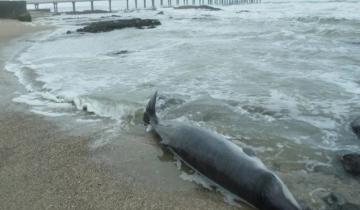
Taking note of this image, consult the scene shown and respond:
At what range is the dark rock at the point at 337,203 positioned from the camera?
4637 mm

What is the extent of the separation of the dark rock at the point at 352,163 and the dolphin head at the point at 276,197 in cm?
152

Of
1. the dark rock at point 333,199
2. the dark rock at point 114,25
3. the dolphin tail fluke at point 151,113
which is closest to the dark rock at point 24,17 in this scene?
the dark rock at point 114,25

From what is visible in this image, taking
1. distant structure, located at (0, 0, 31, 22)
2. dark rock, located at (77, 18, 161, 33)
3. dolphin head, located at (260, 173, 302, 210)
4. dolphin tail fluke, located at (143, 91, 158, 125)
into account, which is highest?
distant structure, located at (0, 0, 31, 22)

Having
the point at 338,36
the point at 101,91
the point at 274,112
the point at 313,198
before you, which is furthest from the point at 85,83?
the point at 338,36

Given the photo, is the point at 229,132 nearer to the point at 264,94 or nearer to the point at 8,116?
the point at 264,94

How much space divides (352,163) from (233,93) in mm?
4067

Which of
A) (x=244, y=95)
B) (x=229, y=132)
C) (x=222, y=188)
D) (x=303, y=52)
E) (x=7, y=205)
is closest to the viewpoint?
(x=7, y=205)

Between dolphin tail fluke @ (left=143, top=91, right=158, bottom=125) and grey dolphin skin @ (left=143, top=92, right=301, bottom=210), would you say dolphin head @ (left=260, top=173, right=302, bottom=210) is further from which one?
dolphin tail fluke @ (left=143, top=91, right=158, bottom=125)

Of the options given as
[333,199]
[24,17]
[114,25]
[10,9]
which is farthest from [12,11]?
[333,199]

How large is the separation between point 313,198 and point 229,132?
2267 mm

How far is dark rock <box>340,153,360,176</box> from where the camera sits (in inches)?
215

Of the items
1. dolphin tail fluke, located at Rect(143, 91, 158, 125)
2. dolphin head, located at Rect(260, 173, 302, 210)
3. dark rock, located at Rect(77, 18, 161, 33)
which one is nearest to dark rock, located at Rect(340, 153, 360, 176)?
dolphin head, located at Rect(260, 173, 302, 210)

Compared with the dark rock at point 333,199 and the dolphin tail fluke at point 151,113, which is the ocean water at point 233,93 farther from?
the dolphin tail fluke at point 151,113

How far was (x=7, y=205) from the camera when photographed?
4.60m
